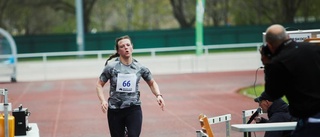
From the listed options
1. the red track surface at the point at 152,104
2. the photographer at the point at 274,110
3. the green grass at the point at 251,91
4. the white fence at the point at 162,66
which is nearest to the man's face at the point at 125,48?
the photographer at the point at 274,110

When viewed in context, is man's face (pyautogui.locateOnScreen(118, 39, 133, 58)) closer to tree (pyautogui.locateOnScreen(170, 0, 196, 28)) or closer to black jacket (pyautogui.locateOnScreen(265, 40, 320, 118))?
black jacket (pyautogui.locateOnScreen(265, 40, 320, 118))

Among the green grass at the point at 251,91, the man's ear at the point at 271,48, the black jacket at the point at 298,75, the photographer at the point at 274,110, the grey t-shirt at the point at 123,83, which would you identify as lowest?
the green grass at the point at 251,91

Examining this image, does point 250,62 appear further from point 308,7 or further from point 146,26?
point 146,26

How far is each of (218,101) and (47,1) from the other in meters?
41.3

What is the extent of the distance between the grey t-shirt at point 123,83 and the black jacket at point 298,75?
2.75m

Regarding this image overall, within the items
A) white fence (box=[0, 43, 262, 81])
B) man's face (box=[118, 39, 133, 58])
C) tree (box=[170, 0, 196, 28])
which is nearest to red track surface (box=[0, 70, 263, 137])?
white fence (box=[0, 43, 262, 81])

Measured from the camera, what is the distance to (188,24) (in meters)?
62.3

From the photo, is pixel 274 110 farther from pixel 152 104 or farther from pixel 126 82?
pixel 152 104

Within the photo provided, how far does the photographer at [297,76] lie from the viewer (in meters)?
6.34

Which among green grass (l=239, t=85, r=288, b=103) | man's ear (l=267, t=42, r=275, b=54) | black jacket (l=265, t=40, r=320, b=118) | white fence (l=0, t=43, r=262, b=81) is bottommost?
white fence (l=0, t=43, r=262, b=81)

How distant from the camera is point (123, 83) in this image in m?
8.87

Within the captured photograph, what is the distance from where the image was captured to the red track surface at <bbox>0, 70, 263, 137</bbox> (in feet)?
46.7

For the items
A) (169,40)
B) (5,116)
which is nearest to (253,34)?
(169,40)

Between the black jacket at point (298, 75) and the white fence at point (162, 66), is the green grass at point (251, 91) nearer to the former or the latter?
the white fence at point (162, 66)
